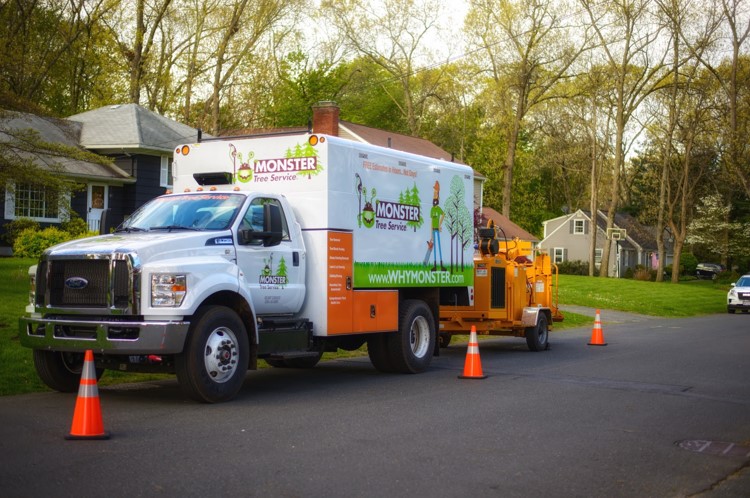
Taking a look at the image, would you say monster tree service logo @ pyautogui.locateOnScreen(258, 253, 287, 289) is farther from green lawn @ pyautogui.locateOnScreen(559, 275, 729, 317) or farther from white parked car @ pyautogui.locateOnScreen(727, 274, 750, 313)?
white parked car @ pyautogui.locateOnScreen(727, 274, 750, 313)

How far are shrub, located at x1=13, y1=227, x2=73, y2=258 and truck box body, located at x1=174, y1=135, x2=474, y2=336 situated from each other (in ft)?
53.3

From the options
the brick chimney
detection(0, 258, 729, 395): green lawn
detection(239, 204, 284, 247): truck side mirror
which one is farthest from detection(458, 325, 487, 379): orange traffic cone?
the brick chimney

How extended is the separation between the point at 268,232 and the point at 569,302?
25436 millimetres

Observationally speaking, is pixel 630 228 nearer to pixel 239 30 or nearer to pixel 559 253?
pixel 559 253

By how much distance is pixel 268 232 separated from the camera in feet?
37.8

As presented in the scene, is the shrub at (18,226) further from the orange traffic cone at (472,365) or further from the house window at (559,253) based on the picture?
the house window at (559,253)

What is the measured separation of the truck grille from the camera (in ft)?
33.4

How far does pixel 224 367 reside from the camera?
10664mm

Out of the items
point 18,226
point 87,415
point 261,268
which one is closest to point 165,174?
point 18,226

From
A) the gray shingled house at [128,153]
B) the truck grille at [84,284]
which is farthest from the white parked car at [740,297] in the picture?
the truck grille at [84,284]

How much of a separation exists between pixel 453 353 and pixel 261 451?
1075 cm

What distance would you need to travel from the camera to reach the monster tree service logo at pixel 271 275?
38.3 ft

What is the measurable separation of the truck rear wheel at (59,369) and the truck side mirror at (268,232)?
240 centimetres

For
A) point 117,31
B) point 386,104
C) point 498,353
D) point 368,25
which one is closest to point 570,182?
point 386,104
